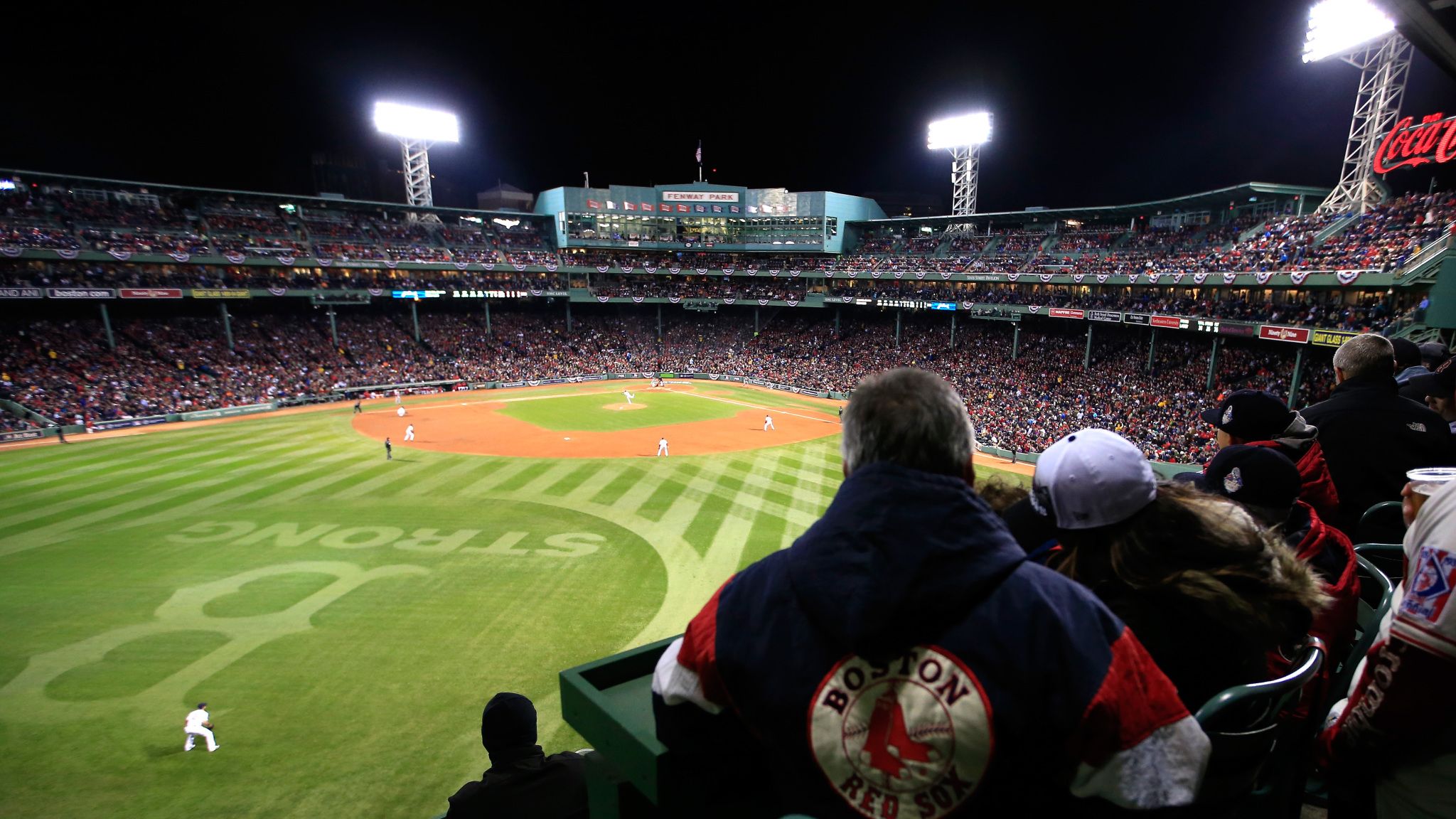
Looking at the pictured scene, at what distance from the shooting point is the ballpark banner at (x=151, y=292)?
45.5m

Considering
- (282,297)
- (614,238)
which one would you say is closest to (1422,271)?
(614,238)

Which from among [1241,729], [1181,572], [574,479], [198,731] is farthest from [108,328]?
[1241,729]

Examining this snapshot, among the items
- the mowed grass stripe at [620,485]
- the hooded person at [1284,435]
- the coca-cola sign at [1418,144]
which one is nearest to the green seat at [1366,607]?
the hooded person at [1284,435]

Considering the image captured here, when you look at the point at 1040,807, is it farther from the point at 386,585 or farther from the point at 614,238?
the point at 614,238

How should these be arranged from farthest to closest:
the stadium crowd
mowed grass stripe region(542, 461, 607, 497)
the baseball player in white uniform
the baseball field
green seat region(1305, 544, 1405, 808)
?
the stadium crowd
mowed grass stripe region(542, 461, 607, 497)
the baseball player in white uniform
the baseball field
green seat region(1305, 544, 1405, 808)

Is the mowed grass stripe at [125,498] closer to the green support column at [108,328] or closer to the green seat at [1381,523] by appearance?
the green support column at [108,328]

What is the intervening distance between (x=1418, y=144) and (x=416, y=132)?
72696 mm

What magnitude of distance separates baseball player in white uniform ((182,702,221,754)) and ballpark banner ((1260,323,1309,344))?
41324 millimetres

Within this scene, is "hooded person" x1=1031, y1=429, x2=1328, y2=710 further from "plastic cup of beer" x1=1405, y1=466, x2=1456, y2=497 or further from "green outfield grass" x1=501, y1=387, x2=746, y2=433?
"green outfield grass" x1=501, y1=387, x2=746, y2=433

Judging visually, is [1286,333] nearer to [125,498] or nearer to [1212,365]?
[1212,365]

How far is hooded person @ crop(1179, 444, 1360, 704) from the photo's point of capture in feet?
11.1

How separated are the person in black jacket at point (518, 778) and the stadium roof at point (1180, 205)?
52.2m

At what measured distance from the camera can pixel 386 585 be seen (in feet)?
55.5

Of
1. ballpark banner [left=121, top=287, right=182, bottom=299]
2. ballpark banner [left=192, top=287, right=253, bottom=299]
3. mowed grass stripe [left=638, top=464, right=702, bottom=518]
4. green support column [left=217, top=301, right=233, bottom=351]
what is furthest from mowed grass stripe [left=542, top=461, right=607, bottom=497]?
ballpark banner [left=121, top=287, right=182, bottom=299]
